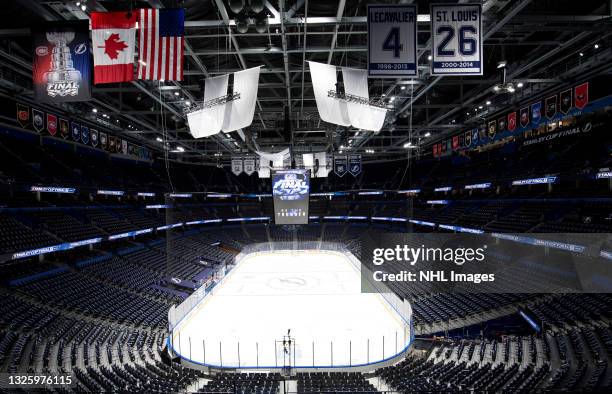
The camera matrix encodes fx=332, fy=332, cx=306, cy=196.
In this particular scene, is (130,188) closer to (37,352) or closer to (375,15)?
(37,352)

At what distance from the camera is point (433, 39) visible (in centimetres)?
683

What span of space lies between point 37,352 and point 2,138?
47.9 feet

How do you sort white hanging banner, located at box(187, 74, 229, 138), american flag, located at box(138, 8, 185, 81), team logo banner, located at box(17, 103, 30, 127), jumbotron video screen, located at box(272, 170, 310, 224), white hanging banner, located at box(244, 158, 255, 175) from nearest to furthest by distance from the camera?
american flag, located at box(138, 8, 185, 81) < white hanging banner, located at box(187, 74, 229, 138) < team logo banner, located at box(17, 103, 30, 127) < jumbotron video screen, located at box(272, 170, 310, 224) < white hanging banner, located at box(244, 158, 255, 175)

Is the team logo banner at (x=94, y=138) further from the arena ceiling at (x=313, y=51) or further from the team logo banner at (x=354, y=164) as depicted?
the team logo banner at (x=354, y=164)

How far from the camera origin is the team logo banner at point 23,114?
1455cm

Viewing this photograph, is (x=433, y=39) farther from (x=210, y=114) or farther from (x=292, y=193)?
(x=292, y=193)

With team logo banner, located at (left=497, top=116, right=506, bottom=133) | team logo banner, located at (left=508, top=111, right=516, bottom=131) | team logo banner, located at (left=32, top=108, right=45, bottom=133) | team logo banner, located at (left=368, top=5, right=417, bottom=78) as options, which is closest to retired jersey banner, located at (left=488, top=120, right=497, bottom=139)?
team logo banner, located at (left=497, top=116, right=506, bottom=133)

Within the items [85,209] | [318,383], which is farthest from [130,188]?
[318,383]

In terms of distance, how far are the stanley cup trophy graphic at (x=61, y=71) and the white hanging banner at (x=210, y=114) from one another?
258 cm

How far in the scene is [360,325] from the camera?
14914 mm

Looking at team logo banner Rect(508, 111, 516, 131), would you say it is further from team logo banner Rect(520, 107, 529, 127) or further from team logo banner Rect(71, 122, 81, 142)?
team logo banner Rect(71, 122, 81, 142)

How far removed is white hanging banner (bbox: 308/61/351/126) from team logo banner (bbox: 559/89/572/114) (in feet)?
33.8

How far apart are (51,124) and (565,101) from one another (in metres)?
23.6

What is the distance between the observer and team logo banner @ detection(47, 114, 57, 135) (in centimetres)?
1666
